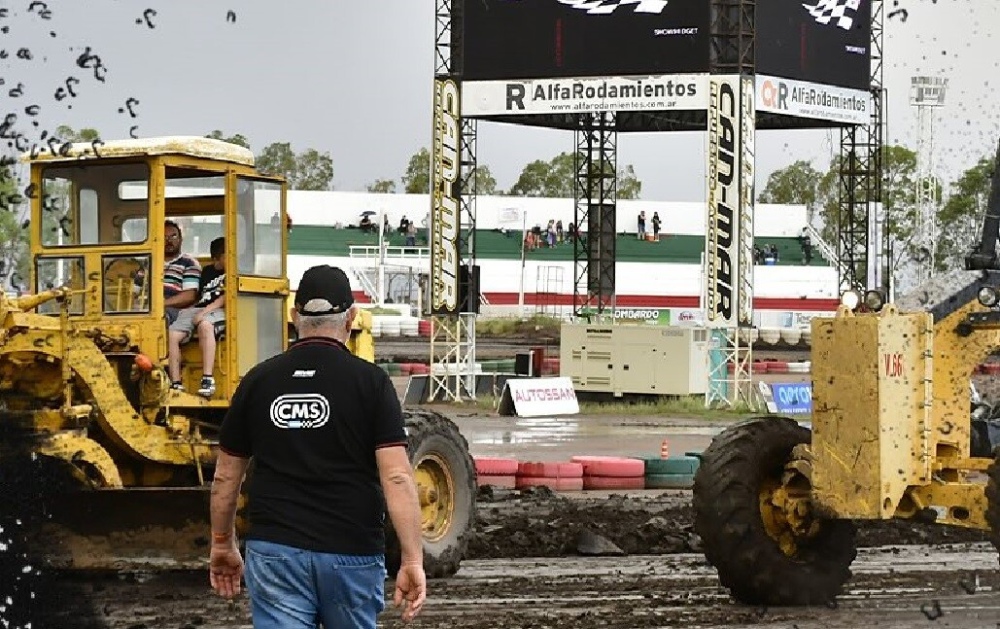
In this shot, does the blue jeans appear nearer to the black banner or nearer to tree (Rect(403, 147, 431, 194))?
the black banner

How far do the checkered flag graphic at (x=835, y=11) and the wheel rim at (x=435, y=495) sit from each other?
24.7 metres

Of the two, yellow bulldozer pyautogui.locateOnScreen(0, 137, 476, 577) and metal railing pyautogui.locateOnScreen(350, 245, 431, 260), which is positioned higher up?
metal railing pyautogui.locateOnScreen(350, 245, 431, 260)

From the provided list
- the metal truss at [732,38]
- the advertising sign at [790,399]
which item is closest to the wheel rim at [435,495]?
the advertising sign at [790,399]

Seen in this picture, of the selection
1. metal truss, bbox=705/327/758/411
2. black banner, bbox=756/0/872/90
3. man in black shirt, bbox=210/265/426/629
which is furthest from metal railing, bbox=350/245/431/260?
man in black shirt, bbox=210/265/426/629

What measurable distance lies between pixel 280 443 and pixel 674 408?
→ 1092 inches

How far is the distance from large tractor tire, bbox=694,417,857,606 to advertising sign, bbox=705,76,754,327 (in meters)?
20.2

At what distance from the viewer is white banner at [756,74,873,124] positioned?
34.6m

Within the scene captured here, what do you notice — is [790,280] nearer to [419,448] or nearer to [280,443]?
[419,448]

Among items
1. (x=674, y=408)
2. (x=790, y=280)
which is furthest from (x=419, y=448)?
(x=790, y=280)

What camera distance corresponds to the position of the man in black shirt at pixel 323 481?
246 inches

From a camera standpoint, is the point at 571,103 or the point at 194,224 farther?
the point at 571,103

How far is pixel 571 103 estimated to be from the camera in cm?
→ 3397

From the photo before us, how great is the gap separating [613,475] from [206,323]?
7.83 meters

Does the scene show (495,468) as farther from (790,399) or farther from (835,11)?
(835,11)
